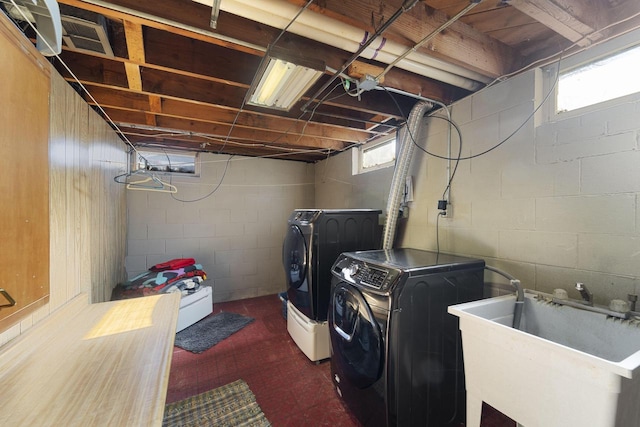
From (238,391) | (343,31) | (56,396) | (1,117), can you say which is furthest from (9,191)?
(238,391)

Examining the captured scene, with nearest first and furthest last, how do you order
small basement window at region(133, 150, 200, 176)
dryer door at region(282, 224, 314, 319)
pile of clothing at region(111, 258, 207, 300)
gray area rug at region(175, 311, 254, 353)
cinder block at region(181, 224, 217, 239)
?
dryer door at region(282, 224, 314, 319)
gray area rug at region(175, 311, 254, 353)
pile of clothing at region(111, 258, 207, 300)
small basement window at region(133, 150, 200, 176)
cinder block at region(181, 224, 217, 239)

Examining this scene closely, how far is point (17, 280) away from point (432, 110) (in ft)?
8.94

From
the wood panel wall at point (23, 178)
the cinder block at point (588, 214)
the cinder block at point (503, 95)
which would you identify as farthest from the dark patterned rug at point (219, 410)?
the cinder block at point (503, 95)

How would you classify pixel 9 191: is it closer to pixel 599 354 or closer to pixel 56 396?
pixel 56 396

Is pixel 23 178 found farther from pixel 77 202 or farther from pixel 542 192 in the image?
pixel 542 192

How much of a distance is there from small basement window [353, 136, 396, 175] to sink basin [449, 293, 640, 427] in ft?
6.20

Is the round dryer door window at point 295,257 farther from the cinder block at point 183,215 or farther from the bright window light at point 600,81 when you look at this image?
the bright window light at point 600,81

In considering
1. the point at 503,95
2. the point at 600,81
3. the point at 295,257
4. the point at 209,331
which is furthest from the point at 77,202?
the point at 600,81

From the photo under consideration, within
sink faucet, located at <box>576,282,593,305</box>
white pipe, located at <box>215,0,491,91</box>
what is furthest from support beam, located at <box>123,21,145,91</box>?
sink faucet, located at <box>576,282,593,305</box>

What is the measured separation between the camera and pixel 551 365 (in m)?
0.88

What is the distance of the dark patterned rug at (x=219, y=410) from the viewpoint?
1.64 m

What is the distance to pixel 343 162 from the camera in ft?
11.7

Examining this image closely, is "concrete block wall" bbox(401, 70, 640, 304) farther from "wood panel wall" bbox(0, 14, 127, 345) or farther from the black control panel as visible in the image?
"wood panel wall" bbox(0, 14, 127, 345)

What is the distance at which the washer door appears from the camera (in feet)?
4.49
